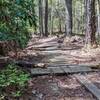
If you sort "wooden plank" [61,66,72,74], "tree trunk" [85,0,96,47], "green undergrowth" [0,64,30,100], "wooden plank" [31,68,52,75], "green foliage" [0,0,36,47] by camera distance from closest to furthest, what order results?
"green undergrowth" [0,64,30,100]
"green foliage" [0,0,36,47]
"wooden plank" [31,68,52,75]
"wooden plank" [61,66,72,74]
"tree trunk" [85,0,96,47]

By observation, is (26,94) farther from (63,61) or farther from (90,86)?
(63,61)

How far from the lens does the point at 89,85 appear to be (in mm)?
5234

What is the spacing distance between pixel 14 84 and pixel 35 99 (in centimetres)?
60

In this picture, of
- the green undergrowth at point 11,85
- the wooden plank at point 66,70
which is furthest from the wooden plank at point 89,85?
the green undergrowth at point 11,85

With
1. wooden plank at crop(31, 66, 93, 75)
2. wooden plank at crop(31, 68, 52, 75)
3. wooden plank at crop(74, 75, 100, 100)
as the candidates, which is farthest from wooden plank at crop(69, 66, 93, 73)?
wooden plank at crop(31, 68, 52, 75)

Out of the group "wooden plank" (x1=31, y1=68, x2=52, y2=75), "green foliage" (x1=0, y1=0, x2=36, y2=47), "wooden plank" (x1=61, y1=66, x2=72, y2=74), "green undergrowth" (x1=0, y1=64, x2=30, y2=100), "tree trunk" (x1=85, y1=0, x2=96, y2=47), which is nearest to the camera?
"green undergrowth" (x1=0, y1=64, x2=30, y2=100)

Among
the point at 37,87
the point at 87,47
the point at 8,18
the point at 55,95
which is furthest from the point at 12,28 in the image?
the point at 87,47

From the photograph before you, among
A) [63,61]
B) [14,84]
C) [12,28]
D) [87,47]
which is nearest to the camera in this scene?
[14,84]

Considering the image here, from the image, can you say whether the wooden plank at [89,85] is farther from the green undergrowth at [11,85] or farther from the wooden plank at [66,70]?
the green undergrowth at [11,85]

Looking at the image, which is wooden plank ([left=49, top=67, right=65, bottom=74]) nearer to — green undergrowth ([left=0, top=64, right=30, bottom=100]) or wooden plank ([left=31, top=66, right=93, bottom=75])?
wooden plank ([left=31, top=66, right=93, bottom=75])

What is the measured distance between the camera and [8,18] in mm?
5996

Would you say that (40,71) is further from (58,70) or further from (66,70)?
(66,70)

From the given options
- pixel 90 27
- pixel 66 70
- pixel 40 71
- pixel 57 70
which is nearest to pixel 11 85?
pixel 40 71

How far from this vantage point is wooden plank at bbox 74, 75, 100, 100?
15.4 feet
